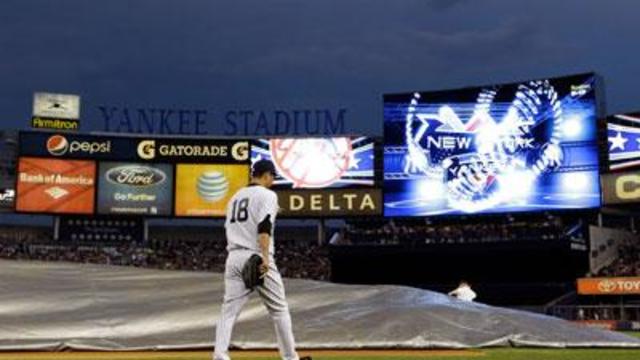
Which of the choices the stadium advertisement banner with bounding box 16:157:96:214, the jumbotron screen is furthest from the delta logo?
the jumbotron screen

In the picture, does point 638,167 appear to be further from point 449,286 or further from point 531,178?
point 449,286

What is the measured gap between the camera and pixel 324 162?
4588cm

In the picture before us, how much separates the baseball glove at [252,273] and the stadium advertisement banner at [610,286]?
28.9 meters

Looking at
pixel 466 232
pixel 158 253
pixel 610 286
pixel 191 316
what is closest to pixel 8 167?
pixel 158 253

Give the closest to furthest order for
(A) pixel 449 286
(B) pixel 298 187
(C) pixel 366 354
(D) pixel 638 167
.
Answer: (C) pixel 366 354 → (D) pixel 638 167 → (A) pixel 449 286 → (B) pixel 298 187

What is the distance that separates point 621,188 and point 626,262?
11.2ft

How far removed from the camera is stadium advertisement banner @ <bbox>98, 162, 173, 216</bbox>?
46.5m

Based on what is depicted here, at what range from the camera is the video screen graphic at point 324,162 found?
45312 mm

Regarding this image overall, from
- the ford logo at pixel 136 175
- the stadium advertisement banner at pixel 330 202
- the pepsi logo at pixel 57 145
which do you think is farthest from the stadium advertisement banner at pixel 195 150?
the pepsi logo at pixel 57 145

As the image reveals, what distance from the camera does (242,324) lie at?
934cm

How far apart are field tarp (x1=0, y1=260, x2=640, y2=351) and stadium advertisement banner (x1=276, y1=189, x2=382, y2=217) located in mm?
34811

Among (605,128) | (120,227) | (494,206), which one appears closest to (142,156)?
(120,227)

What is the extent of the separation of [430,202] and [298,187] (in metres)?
7.37

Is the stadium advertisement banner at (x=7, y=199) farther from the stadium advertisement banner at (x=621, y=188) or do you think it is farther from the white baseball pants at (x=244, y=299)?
the white baseball pants at (x=244, y=299)
